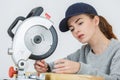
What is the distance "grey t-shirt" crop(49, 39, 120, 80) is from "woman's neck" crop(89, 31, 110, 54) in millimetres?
27

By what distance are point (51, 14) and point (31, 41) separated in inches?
35.4

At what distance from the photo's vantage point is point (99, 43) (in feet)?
4.24

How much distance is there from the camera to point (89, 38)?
4.10 feet

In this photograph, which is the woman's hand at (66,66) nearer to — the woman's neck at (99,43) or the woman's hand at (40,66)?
the woman's hand at (40,66)

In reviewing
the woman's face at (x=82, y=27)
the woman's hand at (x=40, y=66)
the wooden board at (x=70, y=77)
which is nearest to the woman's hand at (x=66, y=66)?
the wooden board at (x=70, y=77)

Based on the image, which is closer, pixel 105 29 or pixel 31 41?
pixel 31 41

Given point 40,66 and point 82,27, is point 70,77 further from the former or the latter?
point 82,27

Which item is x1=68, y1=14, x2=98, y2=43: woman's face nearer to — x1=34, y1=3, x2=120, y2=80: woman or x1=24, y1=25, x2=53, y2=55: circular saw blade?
x1=34, y1=3, x2=120, y2=80: woman

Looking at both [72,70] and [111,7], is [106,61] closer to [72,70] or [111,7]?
[72,70]

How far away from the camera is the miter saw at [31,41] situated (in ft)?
2.95

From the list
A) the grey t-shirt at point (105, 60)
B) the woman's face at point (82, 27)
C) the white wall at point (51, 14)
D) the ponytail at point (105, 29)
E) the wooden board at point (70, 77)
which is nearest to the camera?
the wooden board at point (70, 77)

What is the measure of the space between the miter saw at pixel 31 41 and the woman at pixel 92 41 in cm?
12

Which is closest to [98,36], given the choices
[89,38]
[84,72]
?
[89,38]

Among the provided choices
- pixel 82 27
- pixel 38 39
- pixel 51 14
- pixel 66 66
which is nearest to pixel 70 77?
pixel 66 66
